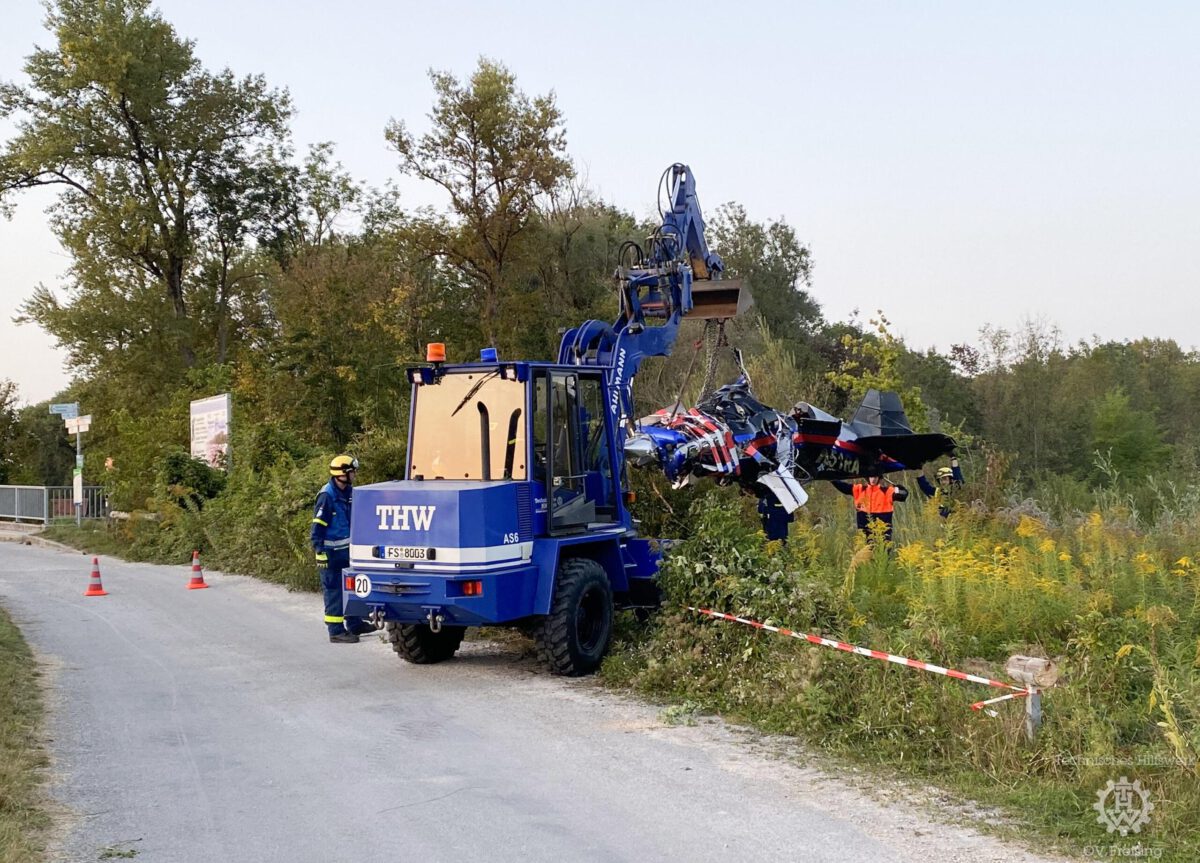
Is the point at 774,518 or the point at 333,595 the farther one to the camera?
the point at 774,518

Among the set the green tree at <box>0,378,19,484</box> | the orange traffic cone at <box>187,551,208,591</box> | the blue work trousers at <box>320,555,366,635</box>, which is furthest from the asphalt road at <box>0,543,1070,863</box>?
the green tree at <box>0,378,19,484</box>

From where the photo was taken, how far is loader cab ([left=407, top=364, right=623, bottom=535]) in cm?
987

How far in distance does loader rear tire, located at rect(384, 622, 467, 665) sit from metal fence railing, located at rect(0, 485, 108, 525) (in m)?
25.3

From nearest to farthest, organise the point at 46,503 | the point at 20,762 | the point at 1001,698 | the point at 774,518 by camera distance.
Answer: the point at 1001,698, the point at 20,762, the point at 774,518, the point at 46,503

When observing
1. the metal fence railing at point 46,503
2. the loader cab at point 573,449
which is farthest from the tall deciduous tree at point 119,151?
the loader cab at point 573,449

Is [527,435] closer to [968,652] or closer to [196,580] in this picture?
[968,652]

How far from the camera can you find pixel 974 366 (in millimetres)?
24359

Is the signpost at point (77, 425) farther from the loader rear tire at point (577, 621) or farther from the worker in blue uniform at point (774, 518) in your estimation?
the loader rear tire at point (577, 621)

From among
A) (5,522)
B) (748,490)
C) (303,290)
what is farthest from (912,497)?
(5,522)

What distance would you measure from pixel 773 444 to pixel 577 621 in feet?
11.6

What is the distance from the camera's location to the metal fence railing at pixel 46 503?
111ft

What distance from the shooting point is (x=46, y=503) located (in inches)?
1337

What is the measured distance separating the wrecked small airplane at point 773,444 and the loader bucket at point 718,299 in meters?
0.82

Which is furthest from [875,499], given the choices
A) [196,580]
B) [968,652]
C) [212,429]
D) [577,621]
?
[212,429]
